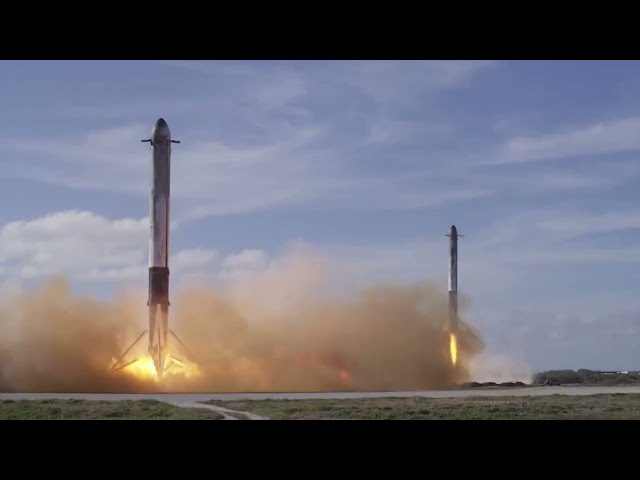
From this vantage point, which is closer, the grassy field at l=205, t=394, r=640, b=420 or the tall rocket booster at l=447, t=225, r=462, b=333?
the grassy field at l=205, t=394, r=640, b=420

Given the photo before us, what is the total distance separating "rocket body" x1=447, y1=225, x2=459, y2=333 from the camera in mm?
75562

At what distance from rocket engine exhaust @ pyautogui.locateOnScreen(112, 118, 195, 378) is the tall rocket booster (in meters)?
28.6

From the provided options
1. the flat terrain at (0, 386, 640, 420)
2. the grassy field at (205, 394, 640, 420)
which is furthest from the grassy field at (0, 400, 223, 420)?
the grassy field at (205, 394, 640, 420)

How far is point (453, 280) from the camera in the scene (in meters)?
75.9

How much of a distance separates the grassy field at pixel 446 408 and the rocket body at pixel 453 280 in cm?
2402

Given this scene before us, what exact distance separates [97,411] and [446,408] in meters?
16.8

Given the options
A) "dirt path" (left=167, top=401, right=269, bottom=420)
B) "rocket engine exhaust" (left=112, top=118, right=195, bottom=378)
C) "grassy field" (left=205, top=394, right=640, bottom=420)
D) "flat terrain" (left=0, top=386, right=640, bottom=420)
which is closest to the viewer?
"dirt path" (left=167, top=401, right=269, bottom=420)

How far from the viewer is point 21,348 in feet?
192

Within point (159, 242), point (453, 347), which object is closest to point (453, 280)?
point (453, 347)

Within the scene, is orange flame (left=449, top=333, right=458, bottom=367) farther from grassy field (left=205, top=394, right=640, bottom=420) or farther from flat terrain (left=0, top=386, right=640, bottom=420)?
grassy field (left=205, top=394, right=640, bottom=420)

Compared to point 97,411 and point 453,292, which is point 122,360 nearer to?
point 97,411
